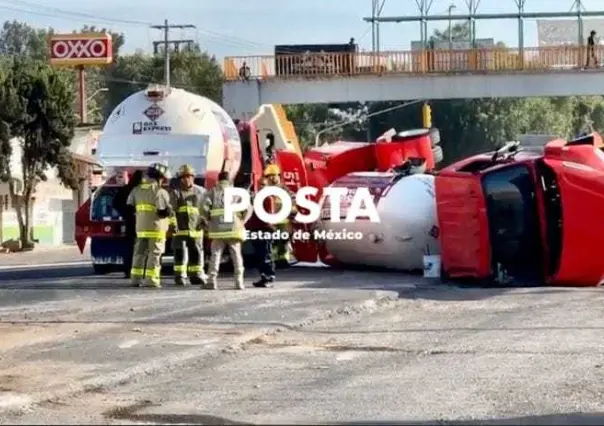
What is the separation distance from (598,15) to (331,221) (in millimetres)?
27310

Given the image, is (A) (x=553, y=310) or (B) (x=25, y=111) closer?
(A) (x=553, y=310)

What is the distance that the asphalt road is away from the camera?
10062 millimetres

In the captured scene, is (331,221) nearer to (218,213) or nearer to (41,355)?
(218,213)

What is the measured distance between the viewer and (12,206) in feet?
172

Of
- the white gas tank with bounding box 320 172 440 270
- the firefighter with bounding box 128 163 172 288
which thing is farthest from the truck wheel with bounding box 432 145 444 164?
the firefighter with bounding box 128 163 172 288

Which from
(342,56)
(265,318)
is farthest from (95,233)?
(342,56)

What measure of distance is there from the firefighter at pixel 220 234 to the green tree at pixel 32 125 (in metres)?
29.4

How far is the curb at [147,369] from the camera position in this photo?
10375 mm

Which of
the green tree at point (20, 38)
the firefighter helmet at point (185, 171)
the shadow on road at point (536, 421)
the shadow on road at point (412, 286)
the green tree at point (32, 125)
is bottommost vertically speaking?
the shadow on road at point (536, 421)

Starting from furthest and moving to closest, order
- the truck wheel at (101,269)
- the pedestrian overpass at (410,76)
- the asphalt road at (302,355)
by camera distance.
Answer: the pedestrian overpass at (410,76) → the truck wheel at (101,269) → the asphalt road at (302,355)

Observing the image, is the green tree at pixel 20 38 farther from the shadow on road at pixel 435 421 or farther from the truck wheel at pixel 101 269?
the shadow on road at pixel 435 421

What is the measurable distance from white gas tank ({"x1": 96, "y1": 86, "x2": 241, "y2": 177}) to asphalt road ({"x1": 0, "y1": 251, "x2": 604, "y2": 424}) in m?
2.66

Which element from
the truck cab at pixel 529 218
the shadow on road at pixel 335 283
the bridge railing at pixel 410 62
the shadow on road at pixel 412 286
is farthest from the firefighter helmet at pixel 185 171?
the bridge railing at pixel 410 62

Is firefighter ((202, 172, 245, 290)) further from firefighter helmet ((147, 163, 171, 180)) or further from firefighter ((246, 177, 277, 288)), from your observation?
firefighter helmet ((147, 163, 171, 180))
